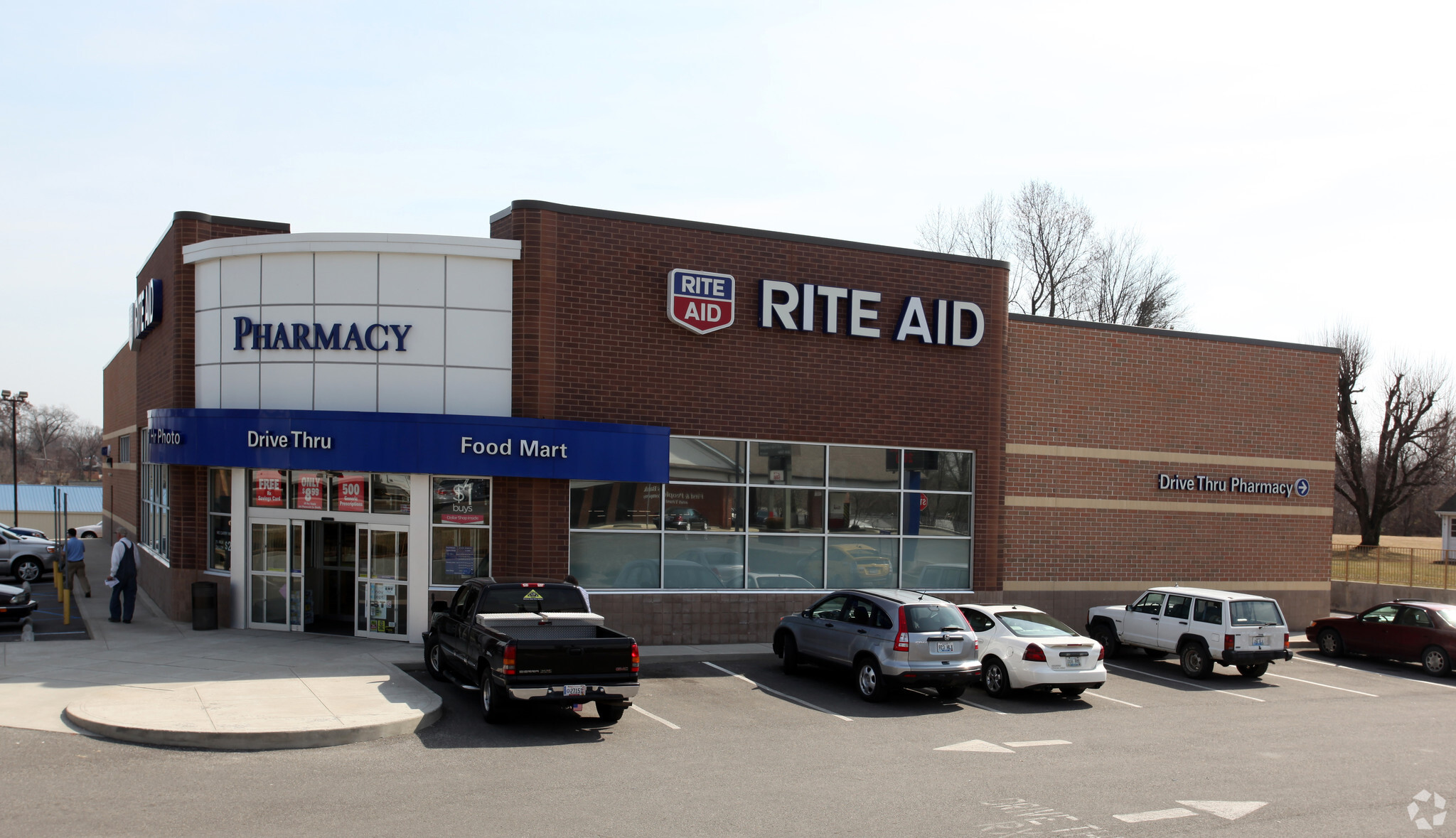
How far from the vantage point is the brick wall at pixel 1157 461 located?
23719mm

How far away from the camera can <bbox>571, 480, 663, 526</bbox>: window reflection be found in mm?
19250

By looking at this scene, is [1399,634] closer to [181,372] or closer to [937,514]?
[937,514]

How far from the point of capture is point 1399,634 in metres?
22.3

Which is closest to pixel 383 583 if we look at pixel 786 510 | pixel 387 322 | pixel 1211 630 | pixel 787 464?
pixel 387 322

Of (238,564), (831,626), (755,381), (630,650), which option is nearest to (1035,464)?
(755,381)

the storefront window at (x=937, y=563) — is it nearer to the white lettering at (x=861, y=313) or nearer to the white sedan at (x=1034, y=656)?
the white lettering at (x=861, y=313)

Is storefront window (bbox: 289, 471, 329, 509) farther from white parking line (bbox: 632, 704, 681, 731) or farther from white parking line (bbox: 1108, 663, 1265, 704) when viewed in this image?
white parking line (bbox: 1108, 663, 1265, 704)

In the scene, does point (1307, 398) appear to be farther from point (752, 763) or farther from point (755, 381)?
point (752, 763)

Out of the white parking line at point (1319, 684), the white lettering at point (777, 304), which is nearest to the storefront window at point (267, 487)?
the white lettering at point (777, 304)

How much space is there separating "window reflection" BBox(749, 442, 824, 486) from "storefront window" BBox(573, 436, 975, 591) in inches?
0.8

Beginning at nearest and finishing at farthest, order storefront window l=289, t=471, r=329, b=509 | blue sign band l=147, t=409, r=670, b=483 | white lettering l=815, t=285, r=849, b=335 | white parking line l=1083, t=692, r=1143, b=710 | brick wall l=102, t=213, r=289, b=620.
Answer: white parking line l=1083, t=692, r=1143, b=710 < blue sign band l=147, t=409, r=670, b=483 < storefront window l=289, t=471, r=329, b=509 < brick wall l=102, t=213, r=289, b=620 < white lettering l=815, t=285, r=849, b=335

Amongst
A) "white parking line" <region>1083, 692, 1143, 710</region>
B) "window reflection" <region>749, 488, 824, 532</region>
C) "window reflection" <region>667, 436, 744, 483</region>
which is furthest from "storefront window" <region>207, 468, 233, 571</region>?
"white parking line" <region>1083, 692, 1143, 710</region>

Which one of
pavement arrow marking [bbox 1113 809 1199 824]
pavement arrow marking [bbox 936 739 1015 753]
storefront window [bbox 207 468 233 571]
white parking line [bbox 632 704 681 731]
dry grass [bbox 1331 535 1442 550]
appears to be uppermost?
storefront window [bbox 207 468 233 571]

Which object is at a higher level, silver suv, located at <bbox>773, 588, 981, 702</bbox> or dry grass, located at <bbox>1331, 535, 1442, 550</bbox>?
silver suv, located at <bbox>773, 588, 981, 702</bbox>
